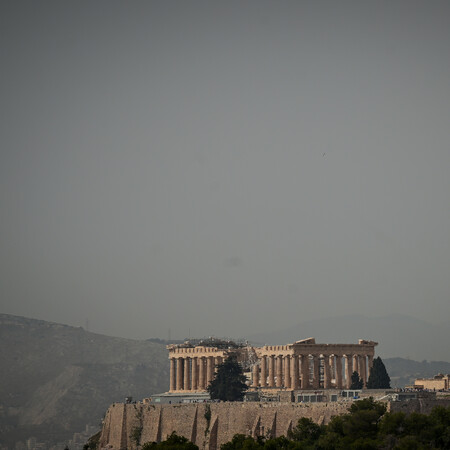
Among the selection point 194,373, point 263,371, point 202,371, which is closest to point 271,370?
point 263,371

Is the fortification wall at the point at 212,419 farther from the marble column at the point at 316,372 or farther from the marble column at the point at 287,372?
the marble column at the point at 316,372

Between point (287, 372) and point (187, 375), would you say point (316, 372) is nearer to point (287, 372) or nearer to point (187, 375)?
point (287, 372)

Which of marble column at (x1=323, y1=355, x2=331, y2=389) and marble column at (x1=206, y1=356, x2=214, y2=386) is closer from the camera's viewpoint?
marble column at (x1=323, y1=355, x2=331, y2=389)

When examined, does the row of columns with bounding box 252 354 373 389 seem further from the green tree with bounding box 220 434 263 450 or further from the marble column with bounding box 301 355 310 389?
the green tree with bounding box 220 434 263 450

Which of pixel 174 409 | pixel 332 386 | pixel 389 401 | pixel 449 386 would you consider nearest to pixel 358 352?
pixel 332 386

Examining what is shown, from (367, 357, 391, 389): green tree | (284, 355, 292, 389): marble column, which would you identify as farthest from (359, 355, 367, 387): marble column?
(367, 357, 391, 389): green tree

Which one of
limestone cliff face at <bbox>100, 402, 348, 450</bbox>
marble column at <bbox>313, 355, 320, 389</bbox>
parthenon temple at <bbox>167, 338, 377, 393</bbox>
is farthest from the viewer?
parthenon temple at <bbox>167, 338, 377, 393</bbox>
